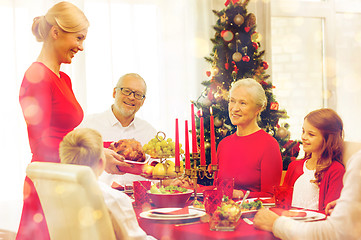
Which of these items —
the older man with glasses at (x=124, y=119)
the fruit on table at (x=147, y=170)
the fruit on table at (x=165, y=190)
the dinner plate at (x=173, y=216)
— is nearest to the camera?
the dinner plate at (x=173, y=216)

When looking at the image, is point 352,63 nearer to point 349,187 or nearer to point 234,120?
point 234,120

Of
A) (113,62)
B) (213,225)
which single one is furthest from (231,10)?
(213,225)

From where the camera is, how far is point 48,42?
2184 mm

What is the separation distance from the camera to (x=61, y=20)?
213cm

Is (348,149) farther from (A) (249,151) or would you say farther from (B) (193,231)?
(B) (193,231)

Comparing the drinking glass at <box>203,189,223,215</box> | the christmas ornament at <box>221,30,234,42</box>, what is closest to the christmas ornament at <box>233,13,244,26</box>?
the christmas ornament at <box>221,30,234,42</box>

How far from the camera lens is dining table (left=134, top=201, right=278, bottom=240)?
Answer: 1.50 metres

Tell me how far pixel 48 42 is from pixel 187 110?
2.67 m

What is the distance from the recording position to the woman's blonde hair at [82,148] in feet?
5.23

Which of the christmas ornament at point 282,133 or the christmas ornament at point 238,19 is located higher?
the christmas ornament at point 238,19

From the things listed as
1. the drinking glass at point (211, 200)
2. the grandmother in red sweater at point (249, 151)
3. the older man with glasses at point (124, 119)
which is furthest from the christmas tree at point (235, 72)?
Result: the drinking glass at point (211, 200)

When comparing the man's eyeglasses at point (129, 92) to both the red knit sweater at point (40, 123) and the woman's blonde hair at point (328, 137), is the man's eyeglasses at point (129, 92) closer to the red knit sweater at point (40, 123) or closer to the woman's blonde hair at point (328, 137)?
the red knit sweater at point (40, 123)

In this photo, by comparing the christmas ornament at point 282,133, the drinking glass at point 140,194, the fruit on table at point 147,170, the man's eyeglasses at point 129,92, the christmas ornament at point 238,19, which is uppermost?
the christmas ornament at point 238,19

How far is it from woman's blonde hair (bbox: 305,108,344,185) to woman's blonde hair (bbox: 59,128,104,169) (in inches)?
43.2
